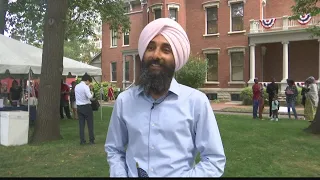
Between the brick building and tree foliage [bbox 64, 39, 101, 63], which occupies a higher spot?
tree foliage [bbox 64, 39, 101, 63]

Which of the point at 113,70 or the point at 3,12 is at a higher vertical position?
the point at 3,12

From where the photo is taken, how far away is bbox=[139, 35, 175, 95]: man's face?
2008 mm

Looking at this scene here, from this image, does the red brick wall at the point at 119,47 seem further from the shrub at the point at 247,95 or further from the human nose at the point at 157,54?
the human nose at the point at 157,54

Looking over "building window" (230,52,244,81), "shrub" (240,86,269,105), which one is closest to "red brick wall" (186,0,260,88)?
"building window" (230,52,244,81)

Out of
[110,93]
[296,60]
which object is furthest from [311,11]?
[110,93]

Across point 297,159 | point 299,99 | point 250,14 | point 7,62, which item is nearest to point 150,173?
point 297,159

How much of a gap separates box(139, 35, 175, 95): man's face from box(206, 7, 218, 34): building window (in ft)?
83.7

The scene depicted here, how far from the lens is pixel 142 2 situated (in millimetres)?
30641

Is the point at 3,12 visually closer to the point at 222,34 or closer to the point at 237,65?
the point at 222,34

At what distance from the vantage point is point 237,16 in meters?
25.8

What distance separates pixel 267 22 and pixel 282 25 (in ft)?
3.19

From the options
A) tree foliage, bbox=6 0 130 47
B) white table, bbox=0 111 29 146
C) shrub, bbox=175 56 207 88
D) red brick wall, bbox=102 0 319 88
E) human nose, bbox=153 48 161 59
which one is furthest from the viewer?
red brick wall, bbox=102 0 319 88

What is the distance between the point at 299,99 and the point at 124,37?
17.5 metres

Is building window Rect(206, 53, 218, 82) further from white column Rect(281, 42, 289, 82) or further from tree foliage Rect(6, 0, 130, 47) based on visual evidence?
tree foliage Rect(6, 0, 130, 47)
